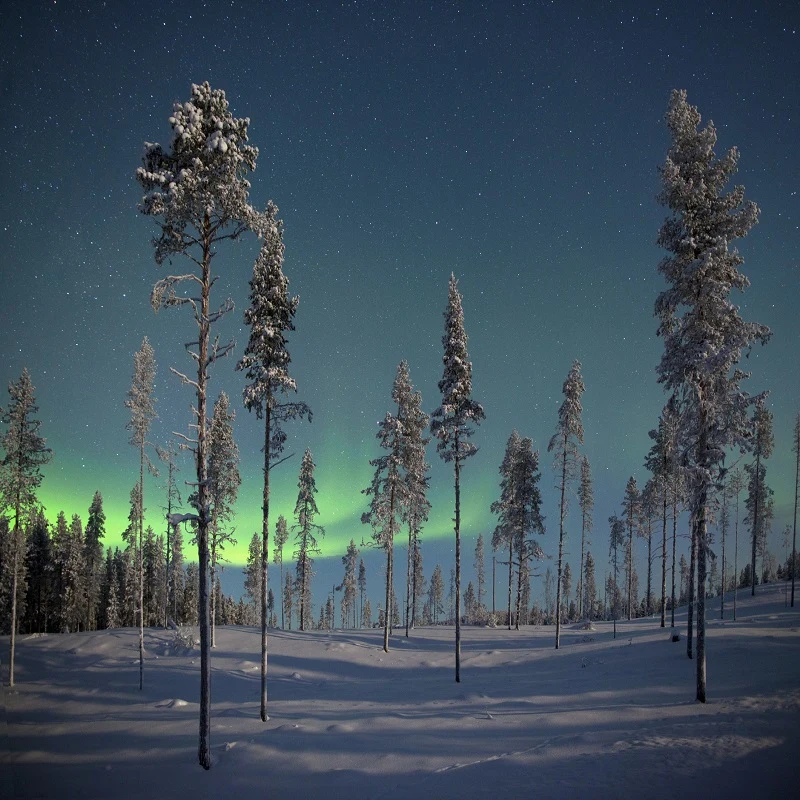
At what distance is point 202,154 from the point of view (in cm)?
1187

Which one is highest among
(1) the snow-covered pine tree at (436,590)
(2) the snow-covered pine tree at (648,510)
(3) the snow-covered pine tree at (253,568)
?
(2) the snow-covered pine tree at (648,510)

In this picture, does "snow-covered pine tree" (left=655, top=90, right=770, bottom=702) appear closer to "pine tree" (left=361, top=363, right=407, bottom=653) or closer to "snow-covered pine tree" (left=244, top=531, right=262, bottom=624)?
"pine tree" (left=361, top=363, right=407, bottom=653)

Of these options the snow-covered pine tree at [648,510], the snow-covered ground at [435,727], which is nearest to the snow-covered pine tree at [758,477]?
A: the snow-covered pine tree at [648,510]

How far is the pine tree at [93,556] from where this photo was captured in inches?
2414

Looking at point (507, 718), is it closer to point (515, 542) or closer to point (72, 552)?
point (515, 542)

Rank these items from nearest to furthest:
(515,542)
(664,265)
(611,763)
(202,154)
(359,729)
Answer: (611,763) < (202,154) < (359,729) < (664,265) < (515,542)

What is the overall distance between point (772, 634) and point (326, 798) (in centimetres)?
2648

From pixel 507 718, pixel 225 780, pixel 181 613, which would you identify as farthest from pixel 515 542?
pixel 181 613

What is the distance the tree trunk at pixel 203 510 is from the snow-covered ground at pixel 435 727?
120cm

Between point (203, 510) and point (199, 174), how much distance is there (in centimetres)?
905

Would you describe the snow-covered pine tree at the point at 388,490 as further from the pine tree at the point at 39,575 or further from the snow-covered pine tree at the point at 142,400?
the pine tree at the point at 39,575

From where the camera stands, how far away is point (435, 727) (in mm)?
14297

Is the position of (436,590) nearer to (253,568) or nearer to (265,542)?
(253,568)

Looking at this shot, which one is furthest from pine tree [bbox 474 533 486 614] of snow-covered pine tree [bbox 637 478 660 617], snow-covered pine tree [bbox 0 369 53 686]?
snow-covered pine tree [bbox 0 369 53 686]
